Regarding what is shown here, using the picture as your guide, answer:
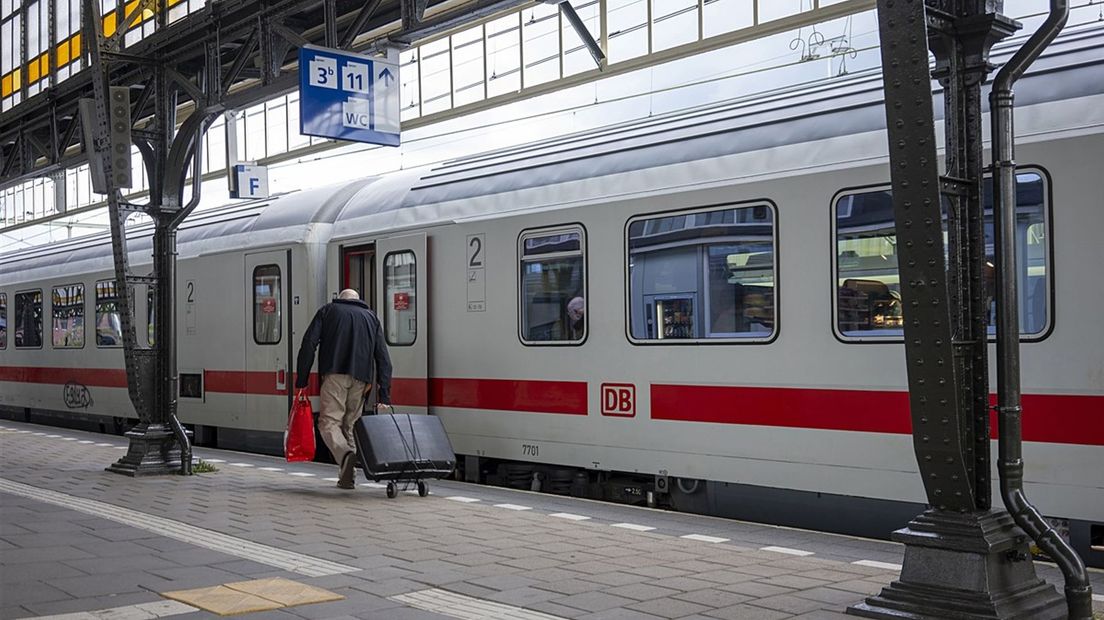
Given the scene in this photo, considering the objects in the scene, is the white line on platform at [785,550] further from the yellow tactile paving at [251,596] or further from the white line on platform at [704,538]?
the yellow tactile paving at [251,596]

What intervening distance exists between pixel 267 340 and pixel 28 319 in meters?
9.34

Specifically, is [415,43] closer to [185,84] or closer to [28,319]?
[185,84]

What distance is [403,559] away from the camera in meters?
6.94

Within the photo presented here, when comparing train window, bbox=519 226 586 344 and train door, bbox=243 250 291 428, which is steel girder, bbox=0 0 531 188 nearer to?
train window, bbox=519 226 586 344

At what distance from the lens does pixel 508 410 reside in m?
10.6

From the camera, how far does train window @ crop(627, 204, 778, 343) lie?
841 cm

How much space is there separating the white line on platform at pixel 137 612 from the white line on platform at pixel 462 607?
1.08m

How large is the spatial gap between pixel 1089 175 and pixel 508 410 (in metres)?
5.53

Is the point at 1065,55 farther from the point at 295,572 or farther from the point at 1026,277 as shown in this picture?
the point at 295,572

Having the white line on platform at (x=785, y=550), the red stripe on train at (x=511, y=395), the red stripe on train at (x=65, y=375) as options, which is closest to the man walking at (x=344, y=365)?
the red stripe on train at (x=511, y=395)

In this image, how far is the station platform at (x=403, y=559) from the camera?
5.68 meters

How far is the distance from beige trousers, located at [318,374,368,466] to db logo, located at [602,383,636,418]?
94.8 inches

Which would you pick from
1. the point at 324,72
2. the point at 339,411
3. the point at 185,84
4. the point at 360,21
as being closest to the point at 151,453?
the point at 339,411

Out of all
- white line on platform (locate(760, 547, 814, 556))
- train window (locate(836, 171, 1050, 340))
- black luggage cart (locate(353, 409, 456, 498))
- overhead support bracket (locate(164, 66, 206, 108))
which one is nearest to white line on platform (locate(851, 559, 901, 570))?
Answer: white line on platform (locate(760, 547, 814, 556))
